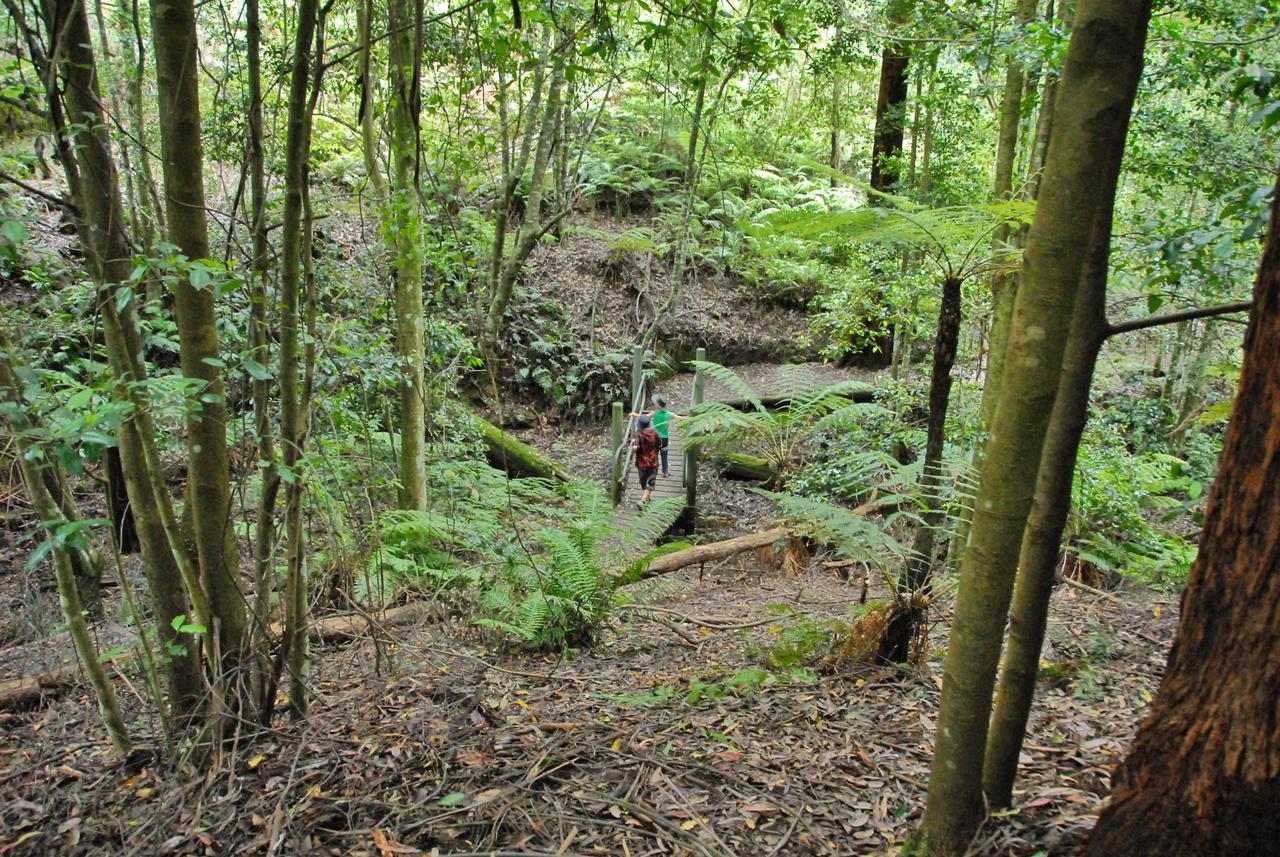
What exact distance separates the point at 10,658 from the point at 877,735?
210 inches

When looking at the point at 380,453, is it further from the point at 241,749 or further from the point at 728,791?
the point at 728,791

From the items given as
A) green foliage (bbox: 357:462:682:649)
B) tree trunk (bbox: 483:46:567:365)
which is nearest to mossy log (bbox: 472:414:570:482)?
tree trunk (bbox: 483:46:567:365)

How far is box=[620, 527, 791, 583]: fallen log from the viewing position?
6.80 meters

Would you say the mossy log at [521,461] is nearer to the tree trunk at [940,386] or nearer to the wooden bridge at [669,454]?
the wooden bridge at [669,454]

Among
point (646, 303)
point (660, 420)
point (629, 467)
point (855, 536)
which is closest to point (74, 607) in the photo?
point (855, 536)

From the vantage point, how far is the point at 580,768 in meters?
2.44

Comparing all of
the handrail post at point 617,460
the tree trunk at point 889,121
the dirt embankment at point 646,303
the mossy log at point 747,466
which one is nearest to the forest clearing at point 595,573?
the handrail post at point 617,460

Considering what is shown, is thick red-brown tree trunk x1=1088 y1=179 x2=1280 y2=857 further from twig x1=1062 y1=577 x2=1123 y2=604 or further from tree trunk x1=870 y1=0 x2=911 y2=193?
tree trunk x1=870 y1=0 x2=911 y2=193

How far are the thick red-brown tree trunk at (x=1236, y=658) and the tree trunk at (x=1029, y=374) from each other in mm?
338

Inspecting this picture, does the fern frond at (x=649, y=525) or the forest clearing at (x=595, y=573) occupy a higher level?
the forest clearing at (x=595, y=573)

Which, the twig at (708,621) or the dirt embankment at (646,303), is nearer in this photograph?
the twig at (708,621)

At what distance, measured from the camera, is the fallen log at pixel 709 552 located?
680 cm

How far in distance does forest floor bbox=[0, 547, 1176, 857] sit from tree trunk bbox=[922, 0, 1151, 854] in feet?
0.77

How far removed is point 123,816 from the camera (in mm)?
2240
